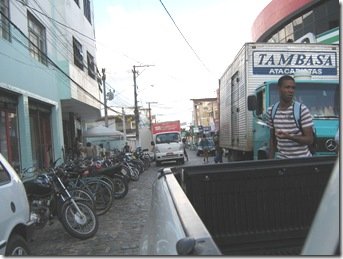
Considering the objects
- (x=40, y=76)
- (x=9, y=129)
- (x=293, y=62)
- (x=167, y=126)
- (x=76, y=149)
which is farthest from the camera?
(x=167, y=126)

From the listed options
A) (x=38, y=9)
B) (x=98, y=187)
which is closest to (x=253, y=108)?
(x=98, y=187)

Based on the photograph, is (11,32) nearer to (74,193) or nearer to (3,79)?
(3,79)

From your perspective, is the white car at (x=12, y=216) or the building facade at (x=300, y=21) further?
the building facade at (x=300, y=21)

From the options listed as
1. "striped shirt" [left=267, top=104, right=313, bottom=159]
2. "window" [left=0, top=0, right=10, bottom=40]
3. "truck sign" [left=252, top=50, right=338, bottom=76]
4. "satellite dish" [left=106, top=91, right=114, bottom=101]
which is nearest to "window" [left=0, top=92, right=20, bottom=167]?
"window" [left=0, top=0, right=10, bottom=40]

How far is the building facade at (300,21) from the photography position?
71.7 ft

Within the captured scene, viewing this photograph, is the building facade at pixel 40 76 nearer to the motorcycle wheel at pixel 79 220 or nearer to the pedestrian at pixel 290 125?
the motorcycle wheel at pixel 79 220

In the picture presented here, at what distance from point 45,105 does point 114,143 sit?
26277 millimetres

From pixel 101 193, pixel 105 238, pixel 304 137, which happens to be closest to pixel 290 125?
pixel 304 137

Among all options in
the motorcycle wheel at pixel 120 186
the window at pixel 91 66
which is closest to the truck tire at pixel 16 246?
the motorcycle wheel at pixel 120 186

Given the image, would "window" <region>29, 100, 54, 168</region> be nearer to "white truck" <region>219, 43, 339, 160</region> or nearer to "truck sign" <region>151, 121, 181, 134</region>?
"white truck" <region>219, 43, 339, 160</region>

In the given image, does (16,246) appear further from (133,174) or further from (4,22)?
(133,174)

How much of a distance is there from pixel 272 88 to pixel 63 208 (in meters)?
4.57

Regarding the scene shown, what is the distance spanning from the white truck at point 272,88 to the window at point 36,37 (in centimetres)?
664

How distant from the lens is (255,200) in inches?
142
